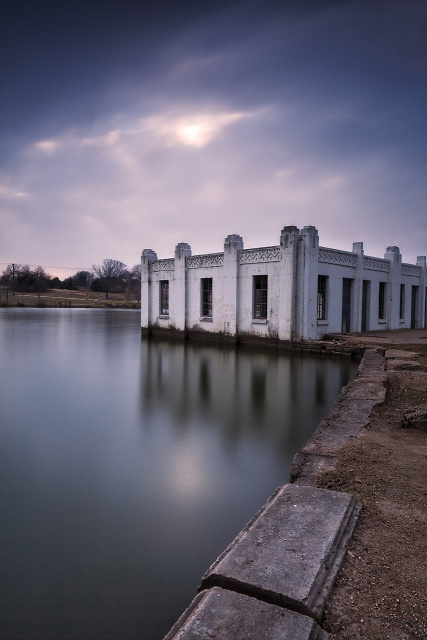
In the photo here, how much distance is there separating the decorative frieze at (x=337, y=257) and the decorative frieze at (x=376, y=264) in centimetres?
100

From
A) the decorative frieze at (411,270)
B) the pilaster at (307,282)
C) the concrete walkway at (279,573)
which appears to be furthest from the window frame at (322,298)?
the concrete walkway at (279,573)

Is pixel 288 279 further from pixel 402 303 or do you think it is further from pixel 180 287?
pixel 402 303

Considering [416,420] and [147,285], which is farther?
[147,285]

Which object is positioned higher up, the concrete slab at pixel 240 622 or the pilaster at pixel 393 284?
the pilaster at pixel 393 284

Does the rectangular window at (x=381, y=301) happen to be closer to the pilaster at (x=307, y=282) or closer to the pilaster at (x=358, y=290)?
the pilaster at (x=358, y=290)

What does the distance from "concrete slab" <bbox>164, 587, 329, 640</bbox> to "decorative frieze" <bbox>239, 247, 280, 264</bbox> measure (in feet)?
53.9

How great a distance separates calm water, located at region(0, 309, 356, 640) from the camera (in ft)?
8.59

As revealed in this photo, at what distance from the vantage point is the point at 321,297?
1841cm

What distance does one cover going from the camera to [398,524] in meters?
2.60

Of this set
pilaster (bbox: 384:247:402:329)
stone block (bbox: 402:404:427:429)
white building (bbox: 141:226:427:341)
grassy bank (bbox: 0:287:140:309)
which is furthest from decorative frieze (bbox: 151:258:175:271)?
grassy bank (bbox: 0:287:140:309)

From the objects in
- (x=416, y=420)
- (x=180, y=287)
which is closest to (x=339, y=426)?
(x=416, y=420)

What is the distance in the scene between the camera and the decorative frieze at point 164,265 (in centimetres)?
2312

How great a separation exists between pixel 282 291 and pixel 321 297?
90.5 inches

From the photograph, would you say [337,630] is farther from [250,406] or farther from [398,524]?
[250,406]
